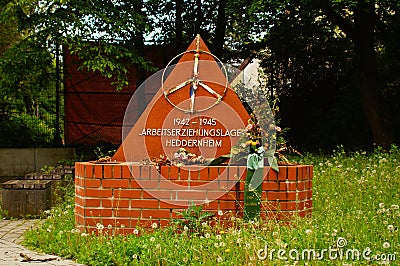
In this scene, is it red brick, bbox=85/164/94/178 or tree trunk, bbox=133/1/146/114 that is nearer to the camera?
red brick, bbox=85/164/94/178

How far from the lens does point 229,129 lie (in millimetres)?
7750

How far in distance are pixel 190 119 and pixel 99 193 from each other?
1.49 m

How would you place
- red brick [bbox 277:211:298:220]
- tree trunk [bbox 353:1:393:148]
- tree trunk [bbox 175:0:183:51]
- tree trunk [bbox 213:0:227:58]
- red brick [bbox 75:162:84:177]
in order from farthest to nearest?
tree trunk [bbox 213:0:227:58]
tree trunk [bbox 175:0:183:51]
tree trunk [bbox 353:1:393:148]
red brick [bbox 75:162:84:177]
red brick [bbox 277:211:298:220]

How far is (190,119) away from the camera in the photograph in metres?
7.74

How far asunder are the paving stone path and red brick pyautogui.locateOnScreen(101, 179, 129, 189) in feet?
3.16

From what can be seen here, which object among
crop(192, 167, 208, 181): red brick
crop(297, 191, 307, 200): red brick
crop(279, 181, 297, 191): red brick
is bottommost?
crop(297, 191, 307, 200): red brick

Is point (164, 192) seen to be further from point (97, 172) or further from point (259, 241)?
point (259, 241)

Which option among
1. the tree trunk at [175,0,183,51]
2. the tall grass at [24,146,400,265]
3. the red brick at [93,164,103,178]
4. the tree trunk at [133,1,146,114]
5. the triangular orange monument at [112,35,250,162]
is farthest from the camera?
the tree trunk at [175,0,183,51]

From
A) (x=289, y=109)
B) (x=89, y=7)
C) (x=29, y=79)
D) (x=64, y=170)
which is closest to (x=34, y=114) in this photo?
(x=29, y=79)

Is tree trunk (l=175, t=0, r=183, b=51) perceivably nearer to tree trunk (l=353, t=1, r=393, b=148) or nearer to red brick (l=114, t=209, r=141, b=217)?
tree trunk (l=353, t=1, r=393, b=148)

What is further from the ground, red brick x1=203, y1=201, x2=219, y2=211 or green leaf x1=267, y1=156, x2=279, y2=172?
green leaf x1=267, y1=156, x2=279, y2=172

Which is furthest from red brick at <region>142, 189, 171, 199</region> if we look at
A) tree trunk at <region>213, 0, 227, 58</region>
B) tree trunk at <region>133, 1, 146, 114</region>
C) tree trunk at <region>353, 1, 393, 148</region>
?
tree trunk at <region>213, 0, 227, 58</region>

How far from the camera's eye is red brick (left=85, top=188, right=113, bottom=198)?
692cm

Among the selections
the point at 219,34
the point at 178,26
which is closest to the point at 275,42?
the point at 219,34
